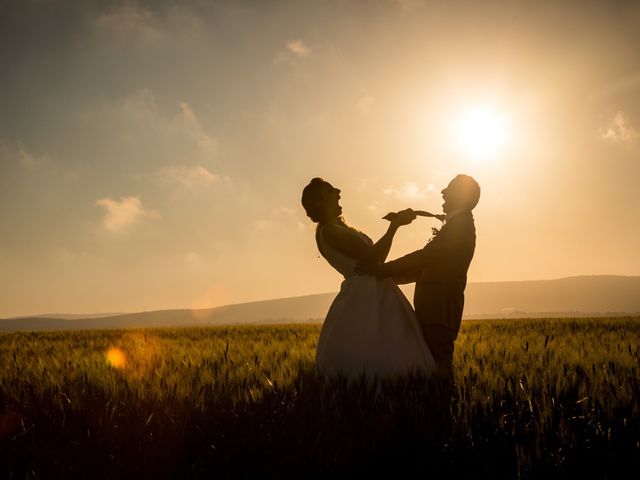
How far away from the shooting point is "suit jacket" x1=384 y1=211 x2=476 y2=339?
5273 millimetres

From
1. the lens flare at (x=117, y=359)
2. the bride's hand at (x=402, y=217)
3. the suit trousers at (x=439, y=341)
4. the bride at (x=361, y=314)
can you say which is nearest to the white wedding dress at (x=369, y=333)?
the bride at (x=361, y=314)

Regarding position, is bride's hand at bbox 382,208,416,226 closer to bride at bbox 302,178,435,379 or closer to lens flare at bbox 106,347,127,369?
bride at bbox 302,178,435,379

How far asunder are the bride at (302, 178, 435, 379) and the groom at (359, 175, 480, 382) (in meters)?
0.16

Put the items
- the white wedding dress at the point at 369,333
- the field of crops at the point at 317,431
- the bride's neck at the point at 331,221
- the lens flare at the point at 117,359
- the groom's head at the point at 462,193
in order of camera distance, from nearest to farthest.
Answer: the field of crops at the point at 317,431 < the white wedding dress at the point at 369,333 < the bride's neck at the point at 331,221 < the groom's head at the point at 462,193 < the lens flare at the point at 117,359

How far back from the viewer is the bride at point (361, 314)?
5016 mm

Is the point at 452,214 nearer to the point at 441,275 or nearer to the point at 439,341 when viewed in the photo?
the point at 441,275

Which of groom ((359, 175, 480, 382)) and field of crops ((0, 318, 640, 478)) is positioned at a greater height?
groom ((359, 175, 480, 382))

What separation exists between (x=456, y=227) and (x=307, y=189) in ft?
5.51

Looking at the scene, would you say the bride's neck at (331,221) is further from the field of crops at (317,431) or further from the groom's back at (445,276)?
the field of crops at (317,431)

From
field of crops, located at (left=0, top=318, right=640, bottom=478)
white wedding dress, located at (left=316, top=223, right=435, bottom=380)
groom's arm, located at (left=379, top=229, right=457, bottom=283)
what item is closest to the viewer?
field of crops, located at (left=0, top=318, right=640, bottom=478)

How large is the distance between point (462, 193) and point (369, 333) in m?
1.92

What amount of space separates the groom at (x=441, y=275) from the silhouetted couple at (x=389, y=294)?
11 millimetres

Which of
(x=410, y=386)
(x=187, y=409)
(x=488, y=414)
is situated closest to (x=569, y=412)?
(x=488, y=414)

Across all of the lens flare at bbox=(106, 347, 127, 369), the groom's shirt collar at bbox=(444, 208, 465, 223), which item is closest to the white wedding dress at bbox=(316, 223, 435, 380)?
the groom's shirt collar at bbox=(444, 208, 465, 223)
